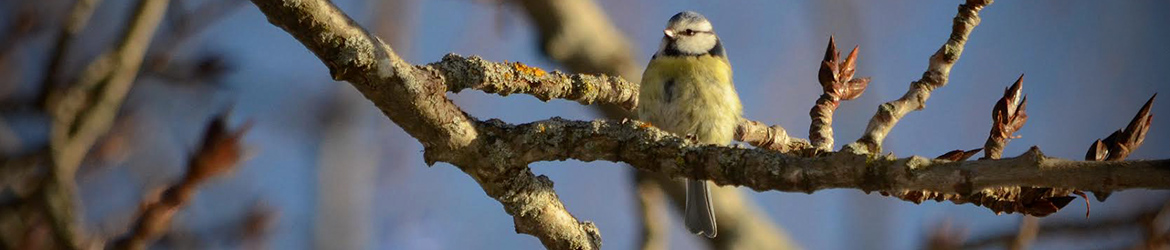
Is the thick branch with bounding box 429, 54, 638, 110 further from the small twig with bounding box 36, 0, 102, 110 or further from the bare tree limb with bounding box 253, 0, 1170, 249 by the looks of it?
the small twig with bounding box 36, 0, 102, 110

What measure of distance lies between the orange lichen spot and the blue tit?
0.74m

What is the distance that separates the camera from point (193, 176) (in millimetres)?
1953

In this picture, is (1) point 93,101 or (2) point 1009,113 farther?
(1) point 93,101

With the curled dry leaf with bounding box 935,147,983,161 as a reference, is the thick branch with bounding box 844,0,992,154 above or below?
above

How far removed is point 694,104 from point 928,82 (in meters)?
0.86

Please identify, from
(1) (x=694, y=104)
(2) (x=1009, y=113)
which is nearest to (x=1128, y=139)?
(2) (x=1009, y=113)

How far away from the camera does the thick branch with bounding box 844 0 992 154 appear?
216 centimetres

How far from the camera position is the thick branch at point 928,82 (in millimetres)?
2158

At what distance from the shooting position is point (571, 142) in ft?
5.86

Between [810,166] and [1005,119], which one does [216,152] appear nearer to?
[810,166]

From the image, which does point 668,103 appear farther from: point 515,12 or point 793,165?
point 793,165

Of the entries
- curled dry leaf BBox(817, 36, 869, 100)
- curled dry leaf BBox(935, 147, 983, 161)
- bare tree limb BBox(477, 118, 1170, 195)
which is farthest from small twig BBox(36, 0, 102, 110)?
curled dry leaf BBox(935, 147, 983, 161)

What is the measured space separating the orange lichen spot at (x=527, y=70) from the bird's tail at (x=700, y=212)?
939mm

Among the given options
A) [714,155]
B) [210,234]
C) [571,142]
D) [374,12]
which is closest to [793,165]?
[714,155]
